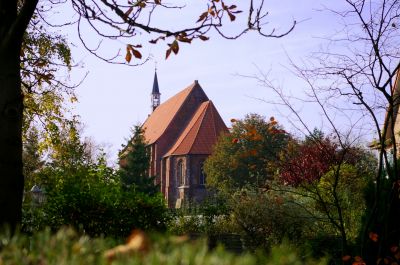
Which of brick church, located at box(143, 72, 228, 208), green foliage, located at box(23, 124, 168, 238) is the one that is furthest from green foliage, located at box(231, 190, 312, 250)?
brick church, located at box(143, 72, 228, 208)

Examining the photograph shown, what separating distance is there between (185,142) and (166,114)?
29.4 ft

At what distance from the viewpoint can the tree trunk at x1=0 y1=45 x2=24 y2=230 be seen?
15.3 feet

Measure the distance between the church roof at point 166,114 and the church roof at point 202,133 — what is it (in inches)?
145

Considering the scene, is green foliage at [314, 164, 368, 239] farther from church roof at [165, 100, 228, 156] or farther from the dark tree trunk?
church roof at [165, 100, 228, 156]

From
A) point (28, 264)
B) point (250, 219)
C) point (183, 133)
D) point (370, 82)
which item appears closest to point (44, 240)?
point (28, 264)

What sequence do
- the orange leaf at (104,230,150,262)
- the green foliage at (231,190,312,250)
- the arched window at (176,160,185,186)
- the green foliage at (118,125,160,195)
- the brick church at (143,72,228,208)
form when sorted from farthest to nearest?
the arched window at (176,160,185,186), the brick church at (143,72,228,208), the green foliage at (118,125,160,195), the green foliage at (231,190,312,250), the orange leaf at (104,230,150,262)

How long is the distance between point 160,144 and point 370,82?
56.0 meters

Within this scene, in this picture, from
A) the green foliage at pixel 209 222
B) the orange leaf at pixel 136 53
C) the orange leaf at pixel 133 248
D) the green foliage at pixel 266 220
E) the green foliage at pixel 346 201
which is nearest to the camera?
the orange leaf at pixel 133 248

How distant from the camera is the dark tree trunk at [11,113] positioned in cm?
467

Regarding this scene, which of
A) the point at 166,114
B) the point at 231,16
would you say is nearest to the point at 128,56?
the point at 231,16

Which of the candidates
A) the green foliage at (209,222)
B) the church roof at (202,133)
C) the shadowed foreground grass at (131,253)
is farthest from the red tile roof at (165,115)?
the shadowed foreground grass at (131,253)

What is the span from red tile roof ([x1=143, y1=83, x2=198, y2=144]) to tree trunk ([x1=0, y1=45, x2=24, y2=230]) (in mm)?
55986

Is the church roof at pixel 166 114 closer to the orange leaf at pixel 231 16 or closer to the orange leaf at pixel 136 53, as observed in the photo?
the orange leaf at pixel 231 16

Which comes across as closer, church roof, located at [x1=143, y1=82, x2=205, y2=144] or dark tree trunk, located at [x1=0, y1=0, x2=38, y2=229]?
dark tree trunk, located at [x1=0, y1=0, x2=38, y2=229]
